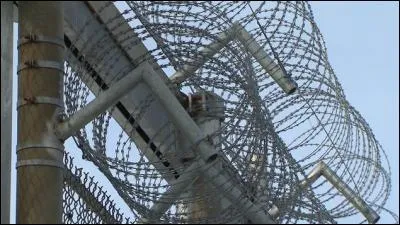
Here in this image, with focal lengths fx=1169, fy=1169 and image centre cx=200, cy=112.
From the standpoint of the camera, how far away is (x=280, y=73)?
267 inches

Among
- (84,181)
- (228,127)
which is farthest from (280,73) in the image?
(84,181)

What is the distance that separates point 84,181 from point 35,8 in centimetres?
93

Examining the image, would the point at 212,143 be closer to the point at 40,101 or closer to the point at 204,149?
the point at 204,149

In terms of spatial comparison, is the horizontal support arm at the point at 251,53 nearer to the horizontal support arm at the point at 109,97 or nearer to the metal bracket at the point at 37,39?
the horizontal support arm at the point at 109,97

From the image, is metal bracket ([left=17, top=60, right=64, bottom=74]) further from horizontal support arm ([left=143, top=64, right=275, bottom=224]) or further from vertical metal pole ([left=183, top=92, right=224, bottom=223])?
vertical metal pole ([left=183, top=92, right=224, bottom=223])

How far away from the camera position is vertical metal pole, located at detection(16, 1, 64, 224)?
5.67 metres

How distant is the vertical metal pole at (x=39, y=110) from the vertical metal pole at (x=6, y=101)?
6 cm

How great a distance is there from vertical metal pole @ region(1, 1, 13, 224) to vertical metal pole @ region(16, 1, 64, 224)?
6cm

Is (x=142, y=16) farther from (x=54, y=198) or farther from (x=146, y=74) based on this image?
(x=54, y=198)

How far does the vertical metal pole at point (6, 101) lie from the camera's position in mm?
5637

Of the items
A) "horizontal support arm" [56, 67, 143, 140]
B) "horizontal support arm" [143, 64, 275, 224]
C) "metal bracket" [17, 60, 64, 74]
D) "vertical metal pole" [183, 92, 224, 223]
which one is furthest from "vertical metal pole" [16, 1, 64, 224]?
"vertical metal pole" [183, 92, 224, 223]

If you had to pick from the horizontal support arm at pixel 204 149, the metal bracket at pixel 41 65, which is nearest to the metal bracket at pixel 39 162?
the metal bracket at pixel 41 65

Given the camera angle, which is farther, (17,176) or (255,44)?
(255,44)

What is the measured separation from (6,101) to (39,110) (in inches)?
6.7
